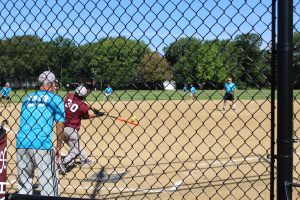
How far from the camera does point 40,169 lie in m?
5.34

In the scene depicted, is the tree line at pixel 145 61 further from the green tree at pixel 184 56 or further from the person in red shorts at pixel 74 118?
the person in red shorts at pixel 74 118

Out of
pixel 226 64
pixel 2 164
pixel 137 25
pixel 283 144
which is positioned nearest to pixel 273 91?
pixel 283 144

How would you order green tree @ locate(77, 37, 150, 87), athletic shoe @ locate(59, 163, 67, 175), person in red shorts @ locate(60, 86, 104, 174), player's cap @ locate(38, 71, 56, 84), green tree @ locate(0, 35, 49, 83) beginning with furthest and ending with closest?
person in red shorts @ locate(60, 86, 104, 174) → athletic shoe @ locate(59, 163, 67, 175) → player's cap @ locate(38, 71, 56, 84) → green tree @ locate(0, 35, 49, 83) → green tree @ locate(77, 37, 150, 87)

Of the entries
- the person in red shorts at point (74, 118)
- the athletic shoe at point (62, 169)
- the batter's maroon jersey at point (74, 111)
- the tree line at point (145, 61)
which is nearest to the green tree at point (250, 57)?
the tree line at point (145, 61)

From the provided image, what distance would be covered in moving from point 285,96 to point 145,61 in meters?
1.52

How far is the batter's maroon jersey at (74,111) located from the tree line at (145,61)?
340 cm

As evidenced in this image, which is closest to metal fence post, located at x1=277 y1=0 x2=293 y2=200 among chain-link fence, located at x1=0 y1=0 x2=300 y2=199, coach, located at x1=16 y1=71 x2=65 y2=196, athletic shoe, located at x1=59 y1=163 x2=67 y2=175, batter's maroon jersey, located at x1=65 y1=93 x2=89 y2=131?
chain-link fence, located at x1=0 y1=0 x2=300 y2=199

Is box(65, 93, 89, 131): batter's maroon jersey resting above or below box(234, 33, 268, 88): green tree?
above

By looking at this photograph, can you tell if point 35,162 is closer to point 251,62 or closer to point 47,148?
point 47,148

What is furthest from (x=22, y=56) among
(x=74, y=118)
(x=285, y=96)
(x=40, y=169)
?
(x=74, y=118)

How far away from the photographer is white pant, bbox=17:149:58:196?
5305mm

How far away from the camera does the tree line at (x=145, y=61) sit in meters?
3.29

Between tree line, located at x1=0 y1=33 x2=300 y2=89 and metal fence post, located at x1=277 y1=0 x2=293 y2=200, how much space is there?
0.21m

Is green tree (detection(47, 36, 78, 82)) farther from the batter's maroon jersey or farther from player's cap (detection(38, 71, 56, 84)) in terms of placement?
the batter's maroon jersey
